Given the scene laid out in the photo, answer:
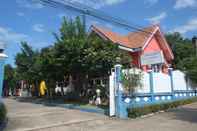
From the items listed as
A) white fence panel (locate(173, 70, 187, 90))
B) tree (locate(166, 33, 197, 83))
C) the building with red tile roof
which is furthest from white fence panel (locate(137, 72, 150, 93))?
tree (locate(166, 33, 197, 83))

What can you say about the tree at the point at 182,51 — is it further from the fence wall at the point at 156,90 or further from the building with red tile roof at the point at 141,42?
the fence wall at the point at 156,90

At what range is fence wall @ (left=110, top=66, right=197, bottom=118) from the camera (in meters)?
13.2

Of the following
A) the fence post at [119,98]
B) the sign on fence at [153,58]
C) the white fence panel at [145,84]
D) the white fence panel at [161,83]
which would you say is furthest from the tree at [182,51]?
the fence post at [119,98]

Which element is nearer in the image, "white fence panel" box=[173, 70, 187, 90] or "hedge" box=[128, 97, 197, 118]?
"hedge" box=[128, 97, 197, 118]

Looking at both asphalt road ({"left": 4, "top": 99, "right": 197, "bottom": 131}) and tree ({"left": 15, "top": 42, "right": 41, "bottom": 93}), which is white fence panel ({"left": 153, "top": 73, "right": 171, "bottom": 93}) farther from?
tree ({"left": 15, "top": 42, "right": 41, "bottom": 93})

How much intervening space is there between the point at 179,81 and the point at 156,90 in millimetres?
3887

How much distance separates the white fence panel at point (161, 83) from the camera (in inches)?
622

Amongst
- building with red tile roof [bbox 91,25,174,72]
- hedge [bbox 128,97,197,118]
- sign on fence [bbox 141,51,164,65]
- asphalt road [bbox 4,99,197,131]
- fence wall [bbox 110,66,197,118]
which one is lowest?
asphalt road [bbox 4,99,197,131]

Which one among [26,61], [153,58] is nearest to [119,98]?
[153,58]

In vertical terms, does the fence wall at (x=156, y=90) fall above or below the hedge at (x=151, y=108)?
above

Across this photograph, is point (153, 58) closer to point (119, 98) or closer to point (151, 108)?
point (151, 108)

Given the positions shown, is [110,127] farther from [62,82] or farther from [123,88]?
[62,82]

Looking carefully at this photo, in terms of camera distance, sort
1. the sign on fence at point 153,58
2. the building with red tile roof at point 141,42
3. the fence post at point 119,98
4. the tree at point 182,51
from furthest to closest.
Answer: the tree at point 182,51 < the building with red tile roof at point 141,42 < the sign on fence at point 153,58 < the fence post at point 119,98

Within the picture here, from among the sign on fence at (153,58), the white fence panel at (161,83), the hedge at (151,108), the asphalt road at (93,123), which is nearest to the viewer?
the asphalt road at (93,123)
